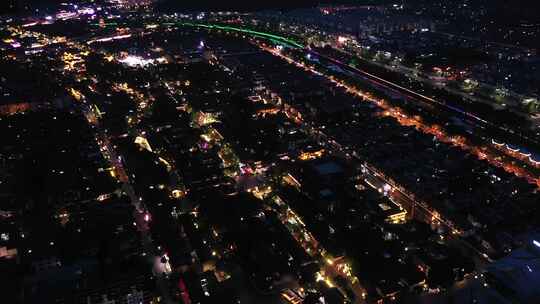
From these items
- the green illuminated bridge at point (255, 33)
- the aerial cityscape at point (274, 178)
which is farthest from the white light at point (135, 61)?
the green illuminated bridge at point (255, 33)

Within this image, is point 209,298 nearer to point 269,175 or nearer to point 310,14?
point 269,175

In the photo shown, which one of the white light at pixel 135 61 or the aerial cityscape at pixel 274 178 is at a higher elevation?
the white light at pixel 135 61

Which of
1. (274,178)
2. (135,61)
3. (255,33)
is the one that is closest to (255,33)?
(255,33)

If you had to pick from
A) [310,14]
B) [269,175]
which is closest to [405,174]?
[269,175]

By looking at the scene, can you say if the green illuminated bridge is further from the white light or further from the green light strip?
the white light

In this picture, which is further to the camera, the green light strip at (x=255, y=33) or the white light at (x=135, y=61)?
the green light strip at (x=255, y=33)

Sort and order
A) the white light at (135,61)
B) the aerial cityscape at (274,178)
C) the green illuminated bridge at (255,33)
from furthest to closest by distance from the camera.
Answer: the green illuminated bridge at (255,33), the white light at (135,61), the aerial cityscape at (274,178)

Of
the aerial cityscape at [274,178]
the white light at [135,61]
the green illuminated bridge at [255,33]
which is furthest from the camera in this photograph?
the green illuminated bridge at [255,33]

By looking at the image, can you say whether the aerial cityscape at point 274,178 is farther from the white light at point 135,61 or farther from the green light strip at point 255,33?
the green light strip at point 255,33

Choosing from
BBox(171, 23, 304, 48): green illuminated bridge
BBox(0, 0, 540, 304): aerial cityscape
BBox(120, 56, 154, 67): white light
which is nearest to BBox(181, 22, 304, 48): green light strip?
BBox(171, 23, 304, 48): green illuminated bridge
